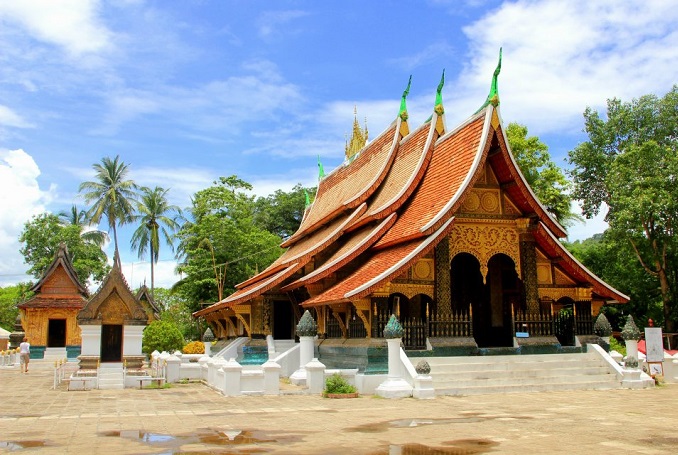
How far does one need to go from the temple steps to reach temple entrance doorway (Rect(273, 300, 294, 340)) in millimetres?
7502

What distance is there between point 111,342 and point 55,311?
1924 centimetres

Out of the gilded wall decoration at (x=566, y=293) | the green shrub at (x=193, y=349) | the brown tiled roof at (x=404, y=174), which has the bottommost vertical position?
the green shrub at (x=193, y=349)

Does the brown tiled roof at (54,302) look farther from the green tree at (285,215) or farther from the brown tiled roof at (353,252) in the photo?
the brown tiled roof at (353,252)

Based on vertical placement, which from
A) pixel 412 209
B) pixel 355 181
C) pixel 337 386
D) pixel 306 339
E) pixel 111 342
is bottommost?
pixel 337 386

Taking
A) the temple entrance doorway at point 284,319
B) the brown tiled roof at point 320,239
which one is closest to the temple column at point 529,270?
the brown tiled roof at point 320,239

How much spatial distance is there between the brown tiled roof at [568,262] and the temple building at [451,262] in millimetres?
28

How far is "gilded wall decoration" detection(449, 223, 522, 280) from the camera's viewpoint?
14055mm

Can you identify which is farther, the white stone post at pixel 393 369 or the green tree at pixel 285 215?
the green tree at pixel 285 215

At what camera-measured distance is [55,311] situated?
3359 cm

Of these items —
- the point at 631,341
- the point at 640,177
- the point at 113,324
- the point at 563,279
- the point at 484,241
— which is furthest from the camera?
the point at 640,177

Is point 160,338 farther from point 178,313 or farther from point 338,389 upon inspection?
point 178,313

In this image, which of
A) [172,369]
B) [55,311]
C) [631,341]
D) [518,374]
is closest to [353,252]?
[518,374]

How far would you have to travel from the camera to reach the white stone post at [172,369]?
1651cm

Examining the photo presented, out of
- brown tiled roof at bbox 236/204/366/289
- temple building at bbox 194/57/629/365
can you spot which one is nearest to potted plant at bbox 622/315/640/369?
temple building at bbox 194/57/629/365
